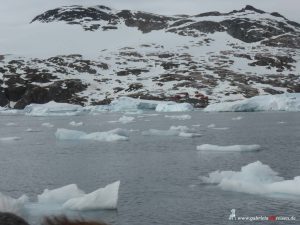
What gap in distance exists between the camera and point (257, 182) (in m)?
21.5

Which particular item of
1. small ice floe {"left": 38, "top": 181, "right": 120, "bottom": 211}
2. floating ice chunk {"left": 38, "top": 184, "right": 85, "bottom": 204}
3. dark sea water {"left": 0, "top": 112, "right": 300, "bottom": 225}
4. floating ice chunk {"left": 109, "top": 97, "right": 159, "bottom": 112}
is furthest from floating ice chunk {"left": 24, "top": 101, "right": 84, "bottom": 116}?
small ice floe {"left": 38, "top": 181, "right": 120, "bottom": 211}

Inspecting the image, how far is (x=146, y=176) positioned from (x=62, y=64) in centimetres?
15840

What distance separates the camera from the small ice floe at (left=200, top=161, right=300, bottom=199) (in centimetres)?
2009

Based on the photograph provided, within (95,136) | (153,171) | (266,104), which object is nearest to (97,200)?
(153,171)

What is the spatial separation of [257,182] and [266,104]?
80248 millimetres

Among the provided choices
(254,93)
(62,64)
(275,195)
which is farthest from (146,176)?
(62,64)

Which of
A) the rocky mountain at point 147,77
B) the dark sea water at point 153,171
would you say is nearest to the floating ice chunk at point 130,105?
the rocky mountain at point 147,77

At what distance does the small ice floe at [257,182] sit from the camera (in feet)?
65.9

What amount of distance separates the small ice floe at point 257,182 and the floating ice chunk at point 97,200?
19.4 ft

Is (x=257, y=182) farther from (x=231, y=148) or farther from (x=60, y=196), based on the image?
(x=231, y=148)

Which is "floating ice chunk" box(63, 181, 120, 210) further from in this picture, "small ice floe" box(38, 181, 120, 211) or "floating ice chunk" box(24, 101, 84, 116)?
"floating ice chunk" box(24, 101, 84, 116)

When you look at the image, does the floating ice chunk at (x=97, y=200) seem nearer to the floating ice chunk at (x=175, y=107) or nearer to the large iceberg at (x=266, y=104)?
the large iceberg at (x=266, y=104)

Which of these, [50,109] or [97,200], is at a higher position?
[97,200]

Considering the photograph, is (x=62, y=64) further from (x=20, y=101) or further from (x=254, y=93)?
(x=254, y=93)
